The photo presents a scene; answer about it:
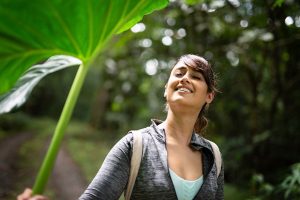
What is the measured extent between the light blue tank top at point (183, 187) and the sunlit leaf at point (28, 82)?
591mm

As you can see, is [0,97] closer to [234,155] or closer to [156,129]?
[156,129]

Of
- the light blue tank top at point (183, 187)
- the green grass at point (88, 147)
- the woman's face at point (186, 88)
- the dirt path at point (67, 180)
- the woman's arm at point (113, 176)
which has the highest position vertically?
the woman's face at point (186, 88)

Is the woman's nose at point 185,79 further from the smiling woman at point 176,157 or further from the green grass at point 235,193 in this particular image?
the green grass at point 235,193

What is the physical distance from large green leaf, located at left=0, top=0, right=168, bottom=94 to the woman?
1.37ft

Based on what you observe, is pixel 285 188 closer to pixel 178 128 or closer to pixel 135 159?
pixel 178 128

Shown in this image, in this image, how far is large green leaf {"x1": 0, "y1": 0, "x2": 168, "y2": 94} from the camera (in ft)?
2.97

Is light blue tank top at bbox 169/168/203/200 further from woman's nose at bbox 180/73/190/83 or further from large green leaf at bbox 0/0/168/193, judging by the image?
large green leaf at bbox 0/0/168/193

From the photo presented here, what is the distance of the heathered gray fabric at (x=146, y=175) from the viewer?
124 cm

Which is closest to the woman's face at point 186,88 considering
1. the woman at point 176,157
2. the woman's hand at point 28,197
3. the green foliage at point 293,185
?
the woman at point 176,157

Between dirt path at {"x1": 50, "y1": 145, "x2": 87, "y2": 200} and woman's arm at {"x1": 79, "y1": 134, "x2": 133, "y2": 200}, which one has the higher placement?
woman's arm at {"x1": 79, "y1": 134, "x2": 133, "y2": 200}

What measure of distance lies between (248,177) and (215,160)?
13.8ft

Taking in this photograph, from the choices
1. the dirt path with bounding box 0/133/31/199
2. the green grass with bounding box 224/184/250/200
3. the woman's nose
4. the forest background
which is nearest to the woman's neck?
the woman's nose

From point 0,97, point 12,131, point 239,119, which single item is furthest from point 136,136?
point 12,131

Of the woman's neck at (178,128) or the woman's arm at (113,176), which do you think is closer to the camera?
the woman's arm at (113,176)
